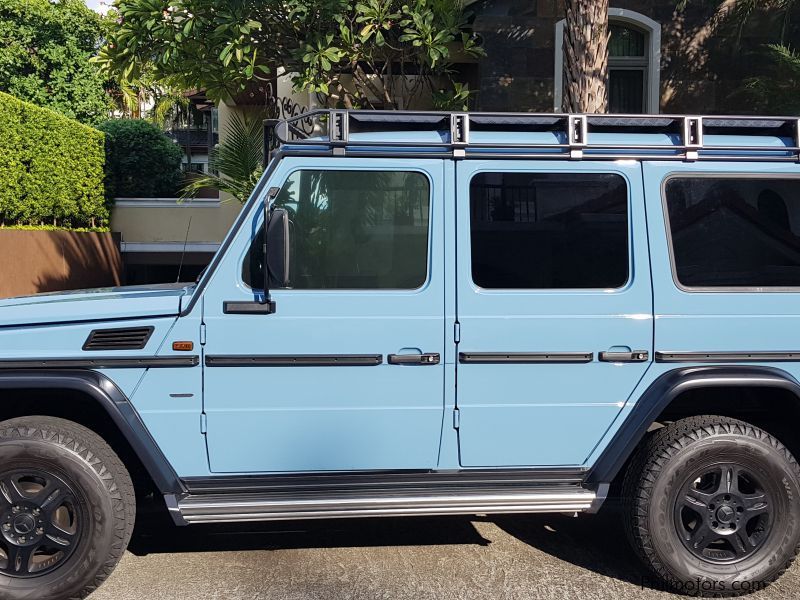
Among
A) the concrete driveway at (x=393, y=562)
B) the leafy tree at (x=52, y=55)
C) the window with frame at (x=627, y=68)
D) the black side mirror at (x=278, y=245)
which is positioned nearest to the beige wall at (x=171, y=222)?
the window with frame at (x=627, y=68)

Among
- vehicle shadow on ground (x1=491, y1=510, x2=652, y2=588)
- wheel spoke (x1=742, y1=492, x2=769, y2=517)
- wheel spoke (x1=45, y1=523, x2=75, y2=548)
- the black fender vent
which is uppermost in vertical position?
the black fender vent

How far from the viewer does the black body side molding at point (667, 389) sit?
3448 millimetres

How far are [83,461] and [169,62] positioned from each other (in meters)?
5.78

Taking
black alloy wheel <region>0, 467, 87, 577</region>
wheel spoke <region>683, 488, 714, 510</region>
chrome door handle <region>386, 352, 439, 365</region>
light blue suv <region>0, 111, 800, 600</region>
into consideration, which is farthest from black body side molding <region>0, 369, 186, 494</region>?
wheel spoke <region>683, 488, 714, 510</region>

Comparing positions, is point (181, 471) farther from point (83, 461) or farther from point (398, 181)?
point (398, 181)

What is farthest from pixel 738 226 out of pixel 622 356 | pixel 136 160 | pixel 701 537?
pixel 136 160

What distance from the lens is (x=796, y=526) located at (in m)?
3.54

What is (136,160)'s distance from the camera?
1281 centimetres

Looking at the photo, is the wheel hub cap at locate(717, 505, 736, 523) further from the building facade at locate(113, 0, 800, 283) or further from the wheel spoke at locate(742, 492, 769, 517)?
the building facade at locate(113, 0, 800, 283)

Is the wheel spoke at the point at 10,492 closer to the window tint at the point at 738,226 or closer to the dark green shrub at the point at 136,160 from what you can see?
the window tint at the point at 738,226

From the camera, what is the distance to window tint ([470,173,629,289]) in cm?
355

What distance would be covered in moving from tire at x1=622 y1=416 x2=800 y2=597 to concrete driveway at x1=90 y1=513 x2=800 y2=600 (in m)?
0.19

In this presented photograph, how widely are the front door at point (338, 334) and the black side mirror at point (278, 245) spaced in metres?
0.17

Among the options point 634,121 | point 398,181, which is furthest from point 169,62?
point 634,121
